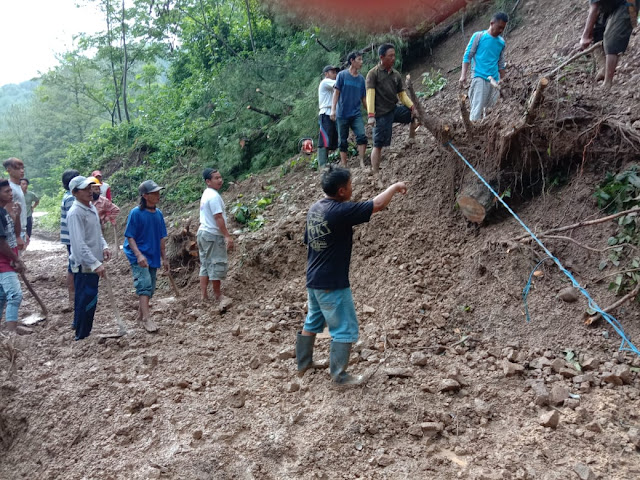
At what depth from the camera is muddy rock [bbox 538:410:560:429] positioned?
3033mm

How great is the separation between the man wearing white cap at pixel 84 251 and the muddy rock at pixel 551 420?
13.6 ft

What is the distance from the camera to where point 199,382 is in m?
4.14

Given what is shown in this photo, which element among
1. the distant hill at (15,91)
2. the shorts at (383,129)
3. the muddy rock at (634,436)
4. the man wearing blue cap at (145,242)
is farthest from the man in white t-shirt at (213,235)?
the distant hill at (15,91)

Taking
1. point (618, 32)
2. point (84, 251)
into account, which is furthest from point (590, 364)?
point (84, 251)

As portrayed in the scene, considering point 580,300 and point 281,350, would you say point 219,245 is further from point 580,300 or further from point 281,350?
point 580,300

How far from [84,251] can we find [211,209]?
1.45 m

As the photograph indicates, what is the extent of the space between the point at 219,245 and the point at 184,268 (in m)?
2.02

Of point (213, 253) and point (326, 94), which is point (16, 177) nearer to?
point (213, 253)

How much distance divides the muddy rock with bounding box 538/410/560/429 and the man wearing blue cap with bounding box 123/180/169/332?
4.01m

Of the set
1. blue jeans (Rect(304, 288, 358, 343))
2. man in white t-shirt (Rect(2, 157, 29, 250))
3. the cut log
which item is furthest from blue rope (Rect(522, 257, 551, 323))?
man in white t-shirt (Rect(2, 157, 29, 250))

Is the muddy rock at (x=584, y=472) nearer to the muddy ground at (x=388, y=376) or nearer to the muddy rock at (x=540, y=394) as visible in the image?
the muddy ground at (x=388, y=376)

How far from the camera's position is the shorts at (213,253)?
5645mm

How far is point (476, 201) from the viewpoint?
504 centimetres

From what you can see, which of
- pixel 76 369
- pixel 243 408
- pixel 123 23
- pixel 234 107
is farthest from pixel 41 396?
pixel 123 23
